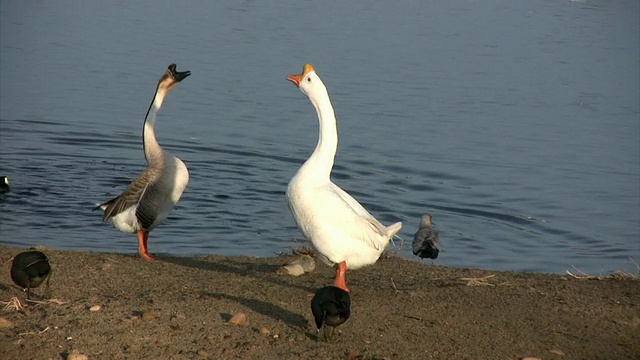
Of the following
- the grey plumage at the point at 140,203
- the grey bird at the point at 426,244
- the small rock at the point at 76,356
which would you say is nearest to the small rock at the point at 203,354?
the small rock at the point at 76,356

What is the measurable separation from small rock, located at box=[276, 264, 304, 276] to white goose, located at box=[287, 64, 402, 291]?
2.96 ft

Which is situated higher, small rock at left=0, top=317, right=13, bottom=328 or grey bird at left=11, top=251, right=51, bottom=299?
grey bird at left=11, top=251, right=51, bottom=299

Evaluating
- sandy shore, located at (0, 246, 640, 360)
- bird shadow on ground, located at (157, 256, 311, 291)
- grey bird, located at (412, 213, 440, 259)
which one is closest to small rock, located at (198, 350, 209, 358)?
sandy shore, located at (0, 246, 640, 360)

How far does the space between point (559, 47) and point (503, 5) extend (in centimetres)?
640

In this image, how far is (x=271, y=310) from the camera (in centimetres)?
729

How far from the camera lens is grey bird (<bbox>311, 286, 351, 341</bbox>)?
254 inches

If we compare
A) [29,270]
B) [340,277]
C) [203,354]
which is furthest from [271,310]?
[29,270]

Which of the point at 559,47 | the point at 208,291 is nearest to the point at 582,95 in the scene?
the point at 559,47

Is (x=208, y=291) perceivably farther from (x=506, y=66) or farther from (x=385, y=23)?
(x=385, y=23)

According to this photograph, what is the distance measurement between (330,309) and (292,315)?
2.76 ft

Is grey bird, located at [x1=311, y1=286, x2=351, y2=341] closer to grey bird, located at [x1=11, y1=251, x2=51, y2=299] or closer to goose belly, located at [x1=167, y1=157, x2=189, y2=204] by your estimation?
grey bird, located at [x1=11, y1=251, x2=51, y2=299]

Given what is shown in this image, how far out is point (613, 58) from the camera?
→ 24250 millimetres

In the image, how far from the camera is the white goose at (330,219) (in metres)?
7.86

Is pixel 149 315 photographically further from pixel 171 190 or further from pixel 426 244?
pixel 426 244
